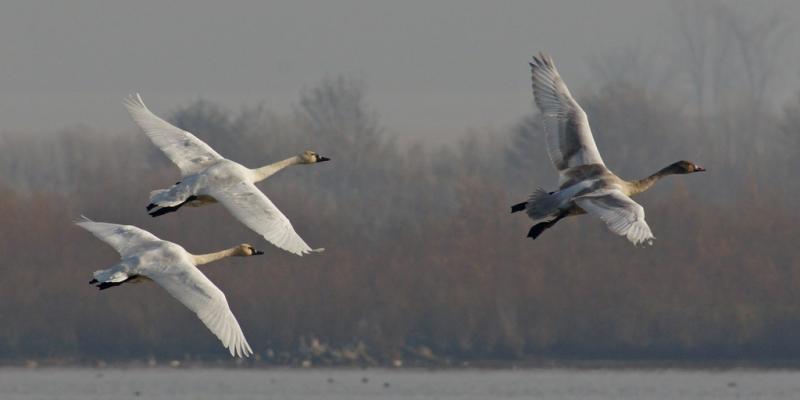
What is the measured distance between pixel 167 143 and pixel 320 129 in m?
45.0

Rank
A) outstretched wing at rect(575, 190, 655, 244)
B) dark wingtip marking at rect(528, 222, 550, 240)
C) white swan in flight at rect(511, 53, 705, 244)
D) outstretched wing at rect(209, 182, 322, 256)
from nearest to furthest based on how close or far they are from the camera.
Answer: outstretched wing at rect(575, 190, 655, 244) → white swan in flight at rect(511, 53, 705, 244) → outstretched wing at rect(209, 182, 322, 256) → dark wingtip marking at rect(528, 222, 550, 240)

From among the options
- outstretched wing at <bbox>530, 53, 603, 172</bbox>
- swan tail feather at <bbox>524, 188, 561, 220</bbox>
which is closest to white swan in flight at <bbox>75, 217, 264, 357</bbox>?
swan tail feather at <bbox>524, 188, 561, 220</bbox>

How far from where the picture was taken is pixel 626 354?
48.1 metres

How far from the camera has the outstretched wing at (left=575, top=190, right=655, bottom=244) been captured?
1795cm

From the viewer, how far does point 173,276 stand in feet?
65.5

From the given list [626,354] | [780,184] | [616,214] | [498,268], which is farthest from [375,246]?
[616,214]

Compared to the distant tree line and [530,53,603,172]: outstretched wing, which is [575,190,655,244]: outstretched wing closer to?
[530,53,603,172]: outstretched wing

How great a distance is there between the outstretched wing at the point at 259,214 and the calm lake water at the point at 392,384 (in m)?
22.3

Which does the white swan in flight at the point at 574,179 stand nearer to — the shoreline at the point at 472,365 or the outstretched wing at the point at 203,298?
the outstretched wing at the point at 203,298

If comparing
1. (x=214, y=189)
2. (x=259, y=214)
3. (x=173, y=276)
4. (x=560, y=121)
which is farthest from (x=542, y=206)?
(x=173, y=276)

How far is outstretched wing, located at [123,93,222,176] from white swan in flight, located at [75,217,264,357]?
3.04ft

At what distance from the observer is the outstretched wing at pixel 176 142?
2188 centimetres

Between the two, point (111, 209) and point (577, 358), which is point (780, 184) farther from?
point (111, 209)

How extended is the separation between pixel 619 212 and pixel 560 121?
10.7ft
